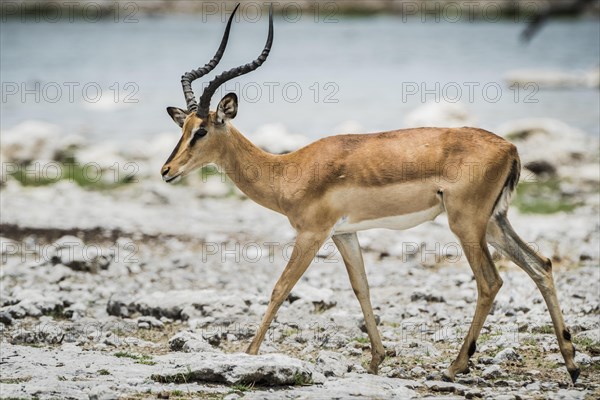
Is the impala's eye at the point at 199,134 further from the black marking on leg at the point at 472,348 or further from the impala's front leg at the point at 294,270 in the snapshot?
the black marking on leg at the point at 472,348

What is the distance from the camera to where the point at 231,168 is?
35.1 feet

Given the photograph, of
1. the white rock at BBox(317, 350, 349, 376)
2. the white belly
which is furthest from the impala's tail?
the white rock at BBox(317, 350, 349, 376)

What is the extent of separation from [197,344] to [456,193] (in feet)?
10.5

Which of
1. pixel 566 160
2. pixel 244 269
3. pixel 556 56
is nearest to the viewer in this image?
pixel 244 269

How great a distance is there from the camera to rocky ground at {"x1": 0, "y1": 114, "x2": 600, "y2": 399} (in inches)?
339

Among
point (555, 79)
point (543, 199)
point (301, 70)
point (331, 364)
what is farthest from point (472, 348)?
point (301, 70)

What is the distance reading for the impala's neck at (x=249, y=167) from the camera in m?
10.5

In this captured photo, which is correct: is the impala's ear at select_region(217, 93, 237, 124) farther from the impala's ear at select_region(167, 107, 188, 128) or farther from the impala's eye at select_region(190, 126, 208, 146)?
the impala's ear at select_region(167, 107, 188, 128)

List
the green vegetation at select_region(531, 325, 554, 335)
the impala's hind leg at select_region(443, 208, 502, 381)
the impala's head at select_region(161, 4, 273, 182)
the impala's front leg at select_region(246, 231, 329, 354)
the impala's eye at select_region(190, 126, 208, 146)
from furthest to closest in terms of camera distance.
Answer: the green vegetation at select_region(531, 325, 554, 335), the impala's eye at select_region(190, 126, 208, 146), the impala's head at select_region(161, 4, 273, 182), the impala's front leg at select_region(246, 231, 329, 354), the impala's hind leg at select_region(443, 208, 502, 381)

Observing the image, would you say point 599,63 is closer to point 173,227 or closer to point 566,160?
point 566,160

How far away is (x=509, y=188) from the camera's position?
9617mm

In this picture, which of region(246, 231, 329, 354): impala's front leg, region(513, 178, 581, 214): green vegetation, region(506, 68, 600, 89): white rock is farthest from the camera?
region(506, 68, 600, 89): white rock

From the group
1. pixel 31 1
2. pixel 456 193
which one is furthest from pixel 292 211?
pixel 31 1

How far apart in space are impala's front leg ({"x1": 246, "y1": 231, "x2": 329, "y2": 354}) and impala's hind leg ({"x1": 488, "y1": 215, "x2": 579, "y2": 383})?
1708 millimetres
